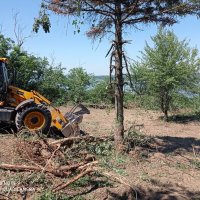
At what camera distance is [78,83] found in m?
20.7

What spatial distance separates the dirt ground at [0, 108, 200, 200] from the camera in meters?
6.93

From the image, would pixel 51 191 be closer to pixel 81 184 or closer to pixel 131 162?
pixel 81 184

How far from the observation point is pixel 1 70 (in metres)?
11.0

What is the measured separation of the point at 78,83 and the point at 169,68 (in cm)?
725

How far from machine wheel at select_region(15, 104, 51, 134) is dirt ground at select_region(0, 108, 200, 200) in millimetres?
550

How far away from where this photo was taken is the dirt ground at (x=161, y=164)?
6.93 meters

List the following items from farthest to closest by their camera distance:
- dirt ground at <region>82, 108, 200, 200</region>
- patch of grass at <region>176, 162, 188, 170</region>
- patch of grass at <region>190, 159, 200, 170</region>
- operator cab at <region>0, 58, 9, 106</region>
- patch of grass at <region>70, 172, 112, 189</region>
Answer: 1. operator cab at <region>0, 58, 9, 106</region>
2. patch of grass at <region>190, 159, 200, 170</region>
3. patch of grass at <region>176, 162, 188, 170</region>
4. dirt ground at <region>82, 108, 200, 200</region>
5. patch of grass at <region>70, 172, 112, 189</region>

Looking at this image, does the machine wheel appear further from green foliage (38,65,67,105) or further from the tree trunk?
green foliage (38,65,67,105)

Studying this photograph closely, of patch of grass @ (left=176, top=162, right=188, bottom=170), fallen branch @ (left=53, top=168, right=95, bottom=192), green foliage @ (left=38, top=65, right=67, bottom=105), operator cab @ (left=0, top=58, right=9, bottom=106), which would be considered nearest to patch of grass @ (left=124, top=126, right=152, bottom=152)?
patch of grass @ (left=176, top=162, right=188, bottom=170)

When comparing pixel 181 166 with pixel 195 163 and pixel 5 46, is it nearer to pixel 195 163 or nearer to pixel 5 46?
pixel 195 163

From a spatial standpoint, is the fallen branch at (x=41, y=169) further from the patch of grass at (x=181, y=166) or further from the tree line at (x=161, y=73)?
the tree line at (x=161, y=73)

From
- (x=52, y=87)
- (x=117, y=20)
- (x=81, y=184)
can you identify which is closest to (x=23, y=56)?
(x=52, y=87)

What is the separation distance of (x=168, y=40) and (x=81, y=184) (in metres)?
9.26

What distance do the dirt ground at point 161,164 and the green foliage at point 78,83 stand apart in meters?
6.79
